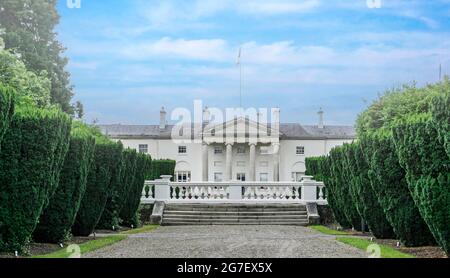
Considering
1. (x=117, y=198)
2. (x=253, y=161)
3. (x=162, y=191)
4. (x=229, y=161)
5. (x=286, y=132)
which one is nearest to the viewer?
(x=117, y=198)

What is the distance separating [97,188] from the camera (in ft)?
46.8

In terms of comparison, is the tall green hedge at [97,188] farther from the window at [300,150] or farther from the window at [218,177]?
the window at [300,150]

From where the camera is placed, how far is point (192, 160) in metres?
52.9

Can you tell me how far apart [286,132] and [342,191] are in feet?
127

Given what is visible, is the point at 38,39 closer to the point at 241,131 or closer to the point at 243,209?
the point at 243,209

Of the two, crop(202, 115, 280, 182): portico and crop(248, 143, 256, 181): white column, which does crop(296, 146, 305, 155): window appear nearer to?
crop(202, 115, 280, 182): portico

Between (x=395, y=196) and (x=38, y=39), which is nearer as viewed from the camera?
(x=395, y=196)

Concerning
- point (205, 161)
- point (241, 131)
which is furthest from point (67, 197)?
point (241, 131)

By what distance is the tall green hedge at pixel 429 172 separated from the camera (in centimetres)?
912

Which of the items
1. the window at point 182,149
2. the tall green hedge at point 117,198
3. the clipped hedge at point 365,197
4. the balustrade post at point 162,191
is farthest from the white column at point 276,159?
the clipped hedge at point 365,197

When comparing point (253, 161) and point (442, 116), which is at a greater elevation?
point (253, 161)

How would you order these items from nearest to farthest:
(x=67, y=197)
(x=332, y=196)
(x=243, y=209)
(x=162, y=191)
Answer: (x=67, y=197) → (x=332, y=196) → (x=243, y=209) → (x=162, y=191)

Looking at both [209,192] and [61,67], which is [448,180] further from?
[61,67]

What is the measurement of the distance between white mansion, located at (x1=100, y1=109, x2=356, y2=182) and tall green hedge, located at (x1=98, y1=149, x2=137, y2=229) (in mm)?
32189
